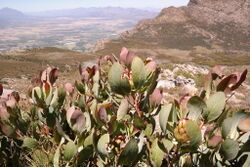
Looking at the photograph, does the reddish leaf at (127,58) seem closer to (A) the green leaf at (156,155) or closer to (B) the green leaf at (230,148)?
(A) the green leaf at (156,155)

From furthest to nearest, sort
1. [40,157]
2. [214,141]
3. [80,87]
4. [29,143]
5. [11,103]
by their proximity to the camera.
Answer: [80,87]
[40,157]
[11,103]
[29,143]
[214,141]

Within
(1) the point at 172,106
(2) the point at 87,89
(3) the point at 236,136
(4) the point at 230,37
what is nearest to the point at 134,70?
(1) the point at 172,106

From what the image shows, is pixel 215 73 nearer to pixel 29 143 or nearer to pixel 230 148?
pixel 230 148

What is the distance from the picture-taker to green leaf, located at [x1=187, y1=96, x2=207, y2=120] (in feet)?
6.79

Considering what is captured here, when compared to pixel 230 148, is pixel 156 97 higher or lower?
Answer: higher

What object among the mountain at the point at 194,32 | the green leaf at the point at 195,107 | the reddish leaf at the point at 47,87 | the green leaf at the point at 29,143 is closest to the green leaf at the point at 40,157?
the green leaf at the point at 29,143

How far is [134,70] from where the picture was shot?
2279mm

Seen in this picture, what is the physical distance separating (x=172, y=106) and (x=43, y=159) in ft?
4.35

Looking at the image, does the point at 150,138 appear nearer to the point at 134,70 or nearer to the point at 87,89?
the point at 134,70

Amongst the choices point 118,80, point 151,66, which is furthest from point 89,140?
point 151,66

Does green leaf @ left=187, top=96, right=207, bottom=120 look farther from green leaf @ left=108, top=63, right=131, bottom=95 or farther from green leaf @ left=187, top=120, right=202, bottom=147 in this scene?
green leaf @ left=108, top=63, right=131, bottom=95

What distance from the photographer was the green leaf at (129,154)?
7.04ft

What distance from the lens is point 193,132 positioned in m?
1.97

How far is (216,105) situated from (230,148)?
9.4 inches
